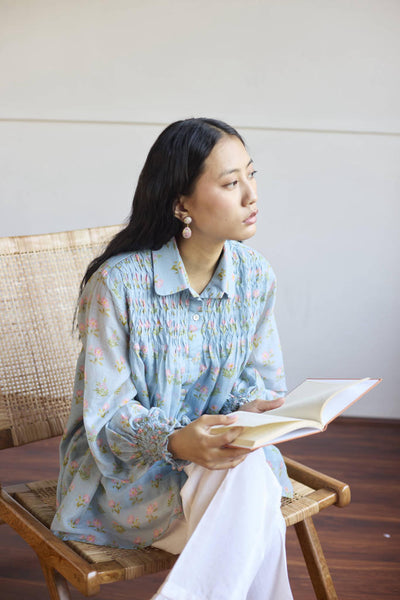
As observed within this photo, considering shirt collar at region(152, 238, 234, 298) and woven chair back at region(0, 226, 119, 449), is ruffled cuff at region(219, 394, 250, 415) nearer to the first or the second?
shirt collar at region(152, 238, 234, 298)

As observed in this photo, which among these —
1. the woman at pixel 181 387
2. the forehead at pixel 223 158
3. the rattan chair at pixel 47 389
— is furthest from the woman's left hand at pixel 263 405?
the forehead at pixel 223 158

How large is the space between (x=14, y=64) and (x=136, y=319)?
1922mm

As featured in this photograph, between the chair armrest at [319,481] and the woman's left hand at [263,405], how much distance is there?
27 centimetres

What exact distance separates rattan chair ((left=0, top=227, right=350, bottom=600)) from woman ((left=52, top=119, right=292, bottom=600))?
0.06 metres

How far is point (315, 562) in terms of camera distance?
162cm

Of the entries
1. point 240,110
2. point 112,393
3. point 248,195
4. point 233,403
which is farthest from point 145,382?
point 240,110

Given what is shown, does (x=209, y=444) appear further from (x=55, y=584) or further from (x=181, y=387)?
(x=55, y=584)

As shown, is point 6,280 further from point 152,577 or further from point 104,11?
point 104,11

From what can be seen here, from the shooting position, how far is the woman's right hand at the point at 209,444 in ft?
4.16

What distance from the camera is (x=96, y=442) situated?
4.75 ft

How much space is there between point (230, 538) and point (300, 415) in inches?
9.6

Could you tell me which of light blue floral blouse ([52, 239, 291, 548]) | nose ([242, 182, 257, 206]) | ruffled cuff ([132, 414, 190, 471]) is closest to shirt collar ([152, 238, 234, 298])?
light blue floral blouse ([52, 239, 291, 548])

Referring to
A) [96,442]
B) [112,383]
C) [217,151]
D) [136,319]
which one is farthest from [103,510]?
[217,151]

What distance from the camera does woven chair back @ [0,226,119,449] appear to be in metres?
1.78
